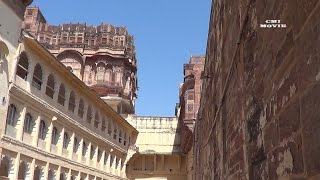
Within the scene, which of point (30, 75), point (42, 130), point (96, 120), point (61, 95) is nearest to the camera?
point (30, 75)

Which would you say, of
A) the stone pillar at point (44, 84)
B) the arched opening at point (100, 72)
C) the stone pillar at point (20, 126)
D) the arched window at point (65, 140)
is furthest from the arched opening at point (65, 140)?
the arched opening at point (100, 72)

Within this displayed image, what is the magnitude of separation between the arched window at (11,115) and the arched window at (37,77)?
6.36 feet

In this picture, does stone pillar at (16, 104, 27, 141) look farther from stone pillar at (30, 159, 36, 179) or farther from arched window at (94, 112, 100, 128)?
arched window at (94, 112, 100, 128)

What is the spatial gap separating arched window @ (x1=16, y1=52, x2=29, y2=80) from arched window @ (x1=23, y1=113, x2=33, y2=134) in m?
1.73

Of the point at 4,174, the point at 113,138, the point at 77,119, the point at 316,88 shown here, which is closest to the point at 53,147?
the point at 77,119

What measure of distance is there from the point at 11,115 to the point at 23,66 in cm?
240

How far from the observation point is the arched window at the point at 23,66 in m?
16.5

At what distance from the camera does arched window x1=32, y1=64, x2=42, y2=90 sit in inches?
698

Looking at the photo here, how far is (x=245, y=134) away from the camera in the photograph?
381 cm

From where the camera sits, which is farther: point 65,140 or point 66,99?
point 65,140

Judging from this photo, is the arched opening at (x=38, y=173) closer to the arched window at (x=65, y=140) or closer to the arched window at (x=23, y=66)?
the arched window at (x=65, y=140)

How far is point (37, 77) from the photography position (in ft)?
59.4

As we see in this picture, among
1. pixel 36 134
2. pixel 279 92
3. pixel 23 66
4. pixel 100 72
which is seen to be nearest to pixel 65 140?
pixel 36 134

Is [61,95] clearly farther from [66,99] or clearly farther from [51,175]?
[51,175]
